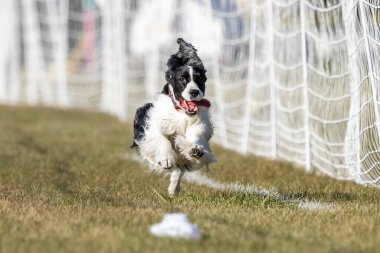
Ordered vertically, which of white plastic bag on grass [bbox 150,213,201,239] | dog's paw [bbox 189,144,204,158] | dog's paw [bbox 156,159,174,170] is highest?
white plastic bag on grass [bbox 150,213,201,239]

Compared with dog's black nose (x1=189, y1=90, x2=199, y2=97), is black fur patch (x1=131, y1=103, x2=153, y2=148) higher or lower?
lower

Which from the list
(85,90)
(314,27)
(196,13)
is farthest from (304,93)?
(85,90)

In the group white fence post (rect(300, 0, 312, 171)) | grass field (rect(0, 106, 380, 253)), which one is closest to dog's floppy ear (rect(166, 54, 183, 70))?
grass field (rect(0, 106, 380, 253))

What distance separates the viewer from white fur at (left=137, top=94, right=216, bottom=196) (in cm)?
750

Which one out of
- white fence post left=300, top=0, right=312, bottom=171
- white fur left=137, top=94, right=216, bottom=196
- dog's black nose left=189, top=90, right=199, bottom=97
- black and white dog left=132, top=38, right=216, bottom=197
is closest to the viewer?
dog's black nose left=189, top=90, right=199, bottom=97

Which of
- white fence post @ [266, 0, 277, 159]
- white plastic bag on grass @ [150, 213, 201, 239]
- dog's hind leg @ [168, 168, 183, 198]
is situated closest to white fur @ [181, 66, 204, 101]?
dog's hind leg @ [168, 168, 183, 198]

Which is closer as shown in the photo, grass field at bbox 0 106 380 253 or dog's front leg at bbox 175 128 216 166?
grass field at bbox 0 106 380 253

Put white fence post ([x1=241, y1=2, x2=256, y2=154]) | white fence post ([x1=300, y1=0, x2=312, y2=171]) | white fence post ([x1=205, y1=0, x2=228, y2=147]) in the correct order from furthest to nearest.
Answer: white fence post ([x1=205, y1=0, x2=228, y2=147]) < white fence post ([x1=241, y1=2, x2=256, y2=154]) < white fence post ([x1=300, y1=0, x2=312, y2=171])

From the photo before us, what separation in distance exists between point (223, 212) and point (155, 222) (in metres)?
0.76

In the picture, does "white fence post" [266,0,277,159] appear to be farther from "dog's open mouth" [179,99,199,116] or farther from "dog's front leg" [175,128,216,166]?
"dog's open mouth" [179,99,199,116]

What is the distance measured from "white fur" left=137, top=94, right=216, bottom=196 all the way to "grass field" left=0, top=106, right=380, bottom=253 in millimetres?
291

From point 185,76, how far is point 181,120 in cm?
41

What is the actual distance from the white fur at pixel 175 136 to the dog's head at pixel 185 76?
0.52 ft

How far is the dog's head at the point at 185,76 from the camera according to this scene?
7264mm
